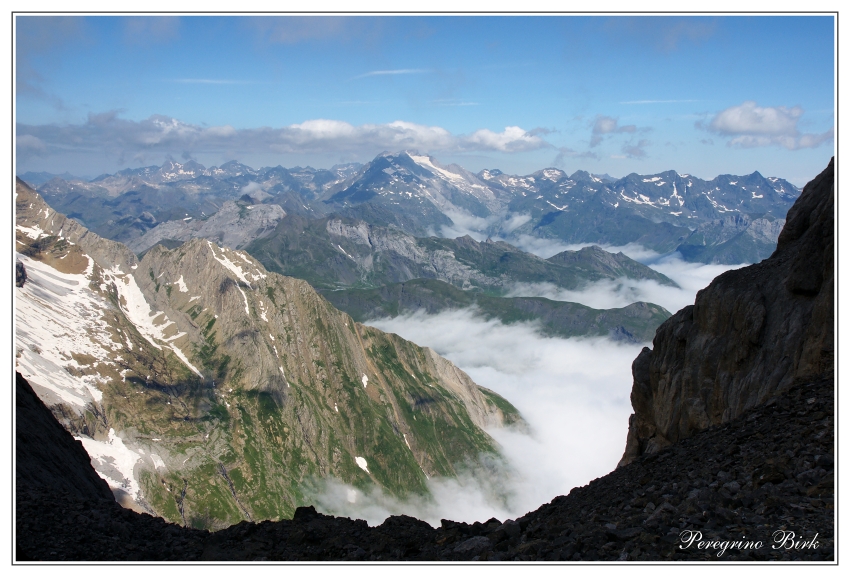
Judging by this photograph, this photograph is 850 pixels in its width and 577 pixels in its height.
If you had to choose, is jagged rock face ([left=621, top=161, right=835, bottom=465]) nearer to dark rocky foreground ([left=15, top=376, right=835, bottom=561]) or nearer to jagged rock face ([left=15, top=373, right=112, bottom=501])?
dark rocky foreground ([left=15, top=376, right=835, bottom=561])

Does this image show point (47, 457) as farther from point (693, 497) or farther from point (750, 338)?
point (750, 338)

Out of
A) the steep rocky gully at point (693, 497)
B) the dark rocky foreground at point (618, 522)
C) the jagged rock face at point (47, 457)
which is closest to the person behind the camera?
the dark rocky foreground at point (618, 522)

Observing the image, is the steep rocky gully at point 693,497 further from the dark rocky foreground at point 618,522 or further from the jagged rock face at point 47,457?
the jagged rock face at point 47,457

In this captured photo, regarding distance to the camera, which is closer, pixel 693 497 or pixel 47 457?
pixel 693 497

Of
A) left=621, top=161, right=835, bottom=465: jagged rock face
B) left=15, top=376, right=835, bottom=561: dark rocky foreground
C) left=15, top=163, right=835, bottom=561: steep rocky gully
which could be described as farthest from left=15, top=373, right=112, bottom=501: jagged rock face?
left=621, top=161, right=835, bottom=465: jagged rock face

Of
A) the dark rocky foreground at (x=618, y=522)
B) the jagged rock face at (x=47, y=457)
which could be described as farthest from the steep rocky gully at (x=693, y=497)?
the jagged rock face at (x=47, y=457)

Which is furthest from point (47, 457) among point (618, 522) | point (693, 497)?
point (693, 497)
